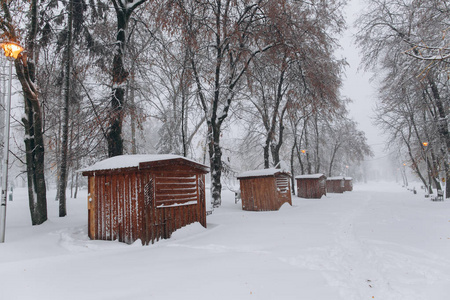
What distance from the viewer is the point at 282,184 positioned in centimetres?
1356

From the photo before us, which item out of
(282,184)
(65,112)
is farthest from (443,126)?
(65,112)

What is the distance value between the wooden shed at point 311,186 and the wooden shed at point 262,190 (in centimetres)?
904

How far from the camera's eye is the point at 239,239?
243 inches

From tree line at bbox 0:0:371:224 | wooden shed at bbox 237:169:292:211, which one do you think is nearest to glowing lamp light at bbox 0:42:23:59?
tree line at bbox 0:0:371:224

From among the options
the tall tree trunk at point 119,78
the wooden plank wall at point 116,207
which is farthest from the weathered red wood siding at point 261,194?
the wooden plank wall at point 116,207

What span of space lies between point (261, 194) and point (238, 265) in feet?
27.9

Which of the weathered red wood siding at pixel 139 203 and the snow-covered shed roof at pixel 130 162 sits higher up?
the snow-covered shed roof at pixel 130 162

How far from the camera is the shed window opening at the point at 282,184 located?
42.7ft

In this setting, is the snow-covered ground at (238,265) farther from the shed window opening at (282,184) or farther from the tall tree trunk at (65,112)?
the shed window opening at (282,184)

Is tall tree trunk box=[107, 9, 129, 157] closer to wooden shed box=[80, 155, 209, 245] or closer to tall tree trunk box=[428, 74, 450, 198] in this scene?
wooden shed box=[80, 155, 209, 245]

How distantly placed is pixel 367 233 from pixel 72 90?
39.9ft

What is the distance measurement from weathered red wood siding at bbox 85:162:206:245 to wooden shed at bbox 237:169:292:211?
5881 millimetres

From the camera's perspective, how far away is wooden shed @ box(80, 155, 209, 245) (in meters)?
6.23

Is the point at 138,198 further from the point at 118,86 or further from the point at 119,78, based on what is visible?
the point at 119,78
